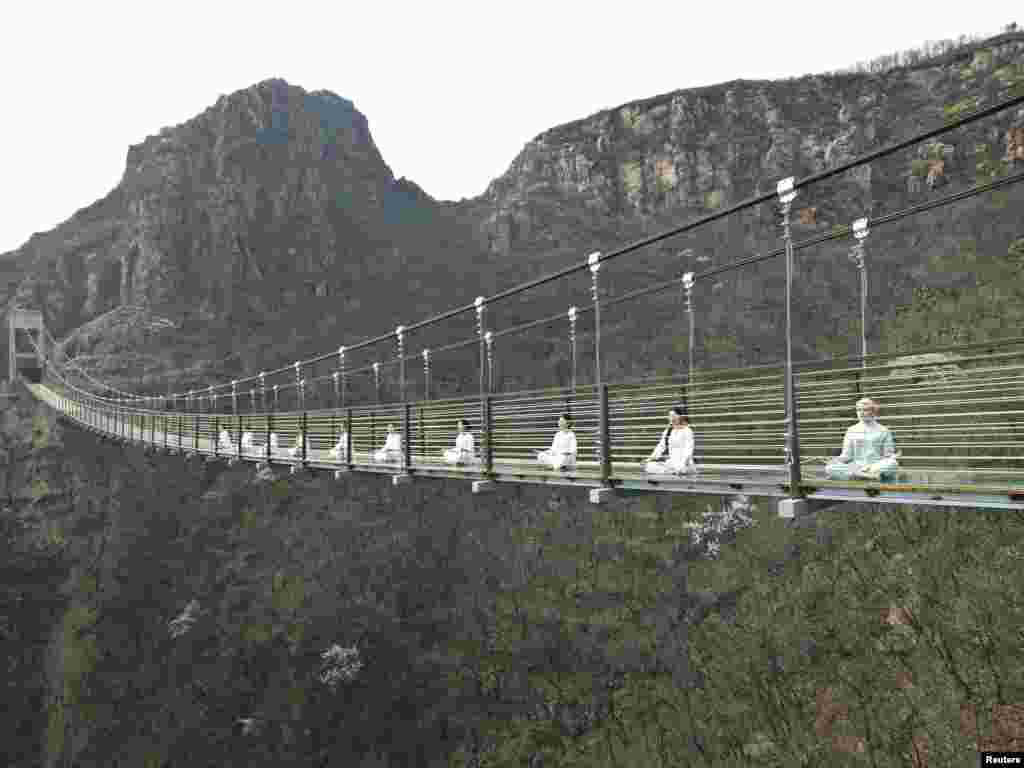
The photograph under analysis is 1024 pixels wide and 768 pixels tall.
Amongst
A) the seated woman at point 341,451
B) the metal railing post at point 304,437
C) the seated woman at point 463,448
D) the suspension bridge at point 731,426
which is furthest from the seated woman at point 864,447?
the metal railing post at point 304,437

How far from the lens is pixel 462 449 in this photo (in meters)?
8.09

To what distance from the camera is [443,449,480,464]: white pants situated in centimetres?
758

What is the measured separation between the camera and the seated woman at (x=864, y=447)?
4.11 m

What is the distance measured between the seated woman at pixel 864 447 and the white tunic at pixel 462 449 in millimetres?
4289

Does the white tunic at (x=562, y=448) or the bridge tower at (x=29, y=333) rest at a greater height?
the bridge tower at (x=29, y=333)

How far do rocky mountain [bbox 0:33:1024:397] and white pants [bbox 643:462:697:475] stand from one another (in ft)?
95.2

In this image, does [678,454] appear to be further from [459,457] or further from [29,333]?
[29,333]

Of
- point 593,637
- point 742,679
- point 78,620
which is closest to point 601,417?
point 742,679

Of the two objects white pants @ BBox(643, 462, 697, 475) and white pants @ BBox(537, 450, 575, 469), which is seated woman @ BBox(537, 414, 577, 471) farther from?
white pants @ BBox(643, 462, 697, 475)

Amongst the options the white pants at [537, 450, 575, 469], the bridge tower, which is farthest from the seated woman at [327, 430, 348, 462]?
the bridge tower

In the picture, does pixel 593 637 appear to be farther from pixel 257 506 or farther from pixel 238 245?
pixel 238 245

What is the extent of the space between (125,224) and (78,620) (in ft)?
116

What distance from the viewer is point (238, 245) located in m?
48.3

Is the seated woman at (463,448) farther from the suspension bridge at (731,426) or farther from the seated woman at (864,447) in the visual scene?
the seated woman at (864,447)
